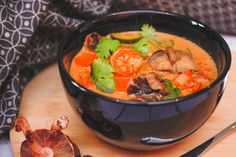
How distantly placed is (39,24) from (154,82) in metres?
0.45

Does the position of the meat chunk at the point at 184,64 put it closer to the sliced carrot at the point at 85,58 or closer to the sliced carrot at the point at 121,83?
the sliced carrot at the point at 121,83

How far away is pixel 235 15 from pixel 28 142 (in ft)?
3.31

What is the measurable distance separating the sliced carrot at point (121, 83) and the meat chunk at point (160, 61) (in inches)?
3.6

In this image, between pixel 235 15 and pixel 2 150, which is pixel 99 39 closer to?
pixel 2 150

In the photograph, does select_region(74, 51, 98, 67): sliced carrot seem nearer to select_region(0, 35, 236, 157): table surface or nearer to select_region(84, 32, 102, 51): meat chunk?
select_region(84, 32, 102, 51): meat chunk

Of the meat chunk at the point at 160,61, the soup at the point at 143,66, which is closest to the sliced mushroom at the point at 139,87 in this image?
the soup at the point at 143,66

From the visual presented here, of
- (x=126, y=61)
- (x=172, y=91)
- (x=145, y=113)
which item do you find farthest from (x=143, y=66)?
(x=145, y=113)

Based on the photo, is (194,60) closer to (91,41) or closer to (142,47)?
(142,47)

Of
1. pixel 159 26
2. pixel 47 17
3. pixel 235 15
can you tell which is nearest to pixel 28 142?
pixel 47 17

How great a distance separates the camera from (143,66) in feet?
4.19

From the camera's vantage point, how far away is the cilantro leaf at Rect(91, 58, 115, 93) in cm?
119

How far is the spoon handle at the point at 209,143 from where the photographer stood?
116 cm

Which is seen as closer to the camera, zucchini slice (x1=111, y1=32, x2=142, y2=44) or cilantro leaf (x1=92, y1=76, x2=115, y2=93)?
cilantro leaf (x1=92, y1=76, x2=115, y2=93)

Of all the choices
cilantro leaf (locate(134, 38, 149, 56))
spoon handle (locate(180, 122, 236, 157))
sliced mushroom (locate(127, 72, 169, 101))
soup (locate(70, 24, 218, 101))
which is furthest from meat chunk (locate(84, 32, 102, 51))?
spoon handle (locate(180, 122, 236, 157))
